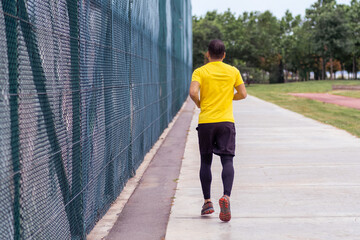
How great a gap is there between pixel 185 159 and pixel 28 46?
6.21m

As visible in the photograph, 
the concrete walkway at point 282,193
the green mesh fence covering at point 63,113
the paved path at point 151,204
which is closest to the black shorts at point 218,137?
the concrete walkway at point 282,193

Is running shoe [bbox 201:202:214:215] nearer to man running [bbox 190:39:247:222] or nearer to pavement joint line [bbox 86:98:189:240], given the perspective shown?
man running [bbox 190:39:247:222]

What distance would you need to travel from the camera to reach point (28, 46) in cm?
320

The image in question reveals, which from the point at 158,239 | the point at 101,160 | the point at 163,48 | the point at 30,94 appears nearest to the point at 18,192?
Answer: the point at 30,94

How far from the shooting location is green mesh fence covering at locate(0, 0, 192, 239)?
290 centimetres

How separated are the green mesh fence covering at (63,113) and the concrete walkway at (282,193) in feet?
3.03

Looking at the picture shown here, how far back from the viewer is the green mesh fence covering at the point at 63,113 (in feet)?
9.53

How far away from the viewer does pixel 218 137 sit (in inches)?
206

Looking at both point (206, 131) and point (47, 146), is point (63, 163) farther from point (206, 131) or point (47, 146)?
point (206, 131)

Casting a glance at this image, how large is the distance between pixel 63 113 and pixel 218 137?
174 cm

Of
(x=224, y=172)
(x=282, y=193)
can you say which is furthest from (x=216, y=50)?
(x=282, y=193)

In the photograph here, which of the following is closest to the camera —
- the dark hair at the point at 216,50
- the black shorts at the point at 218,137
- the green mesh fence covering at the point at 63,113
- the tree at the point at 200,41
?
the green mesh fence covering at the point at 63,113

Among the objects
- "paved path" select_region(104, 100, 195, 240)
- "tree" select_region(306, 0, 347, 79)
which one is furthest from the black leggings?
"tree" select_region(306, 0, 347, 79)

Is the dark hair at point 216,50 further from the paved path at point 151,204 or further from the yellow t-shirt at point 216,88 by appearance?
the paved path at point 151,204
